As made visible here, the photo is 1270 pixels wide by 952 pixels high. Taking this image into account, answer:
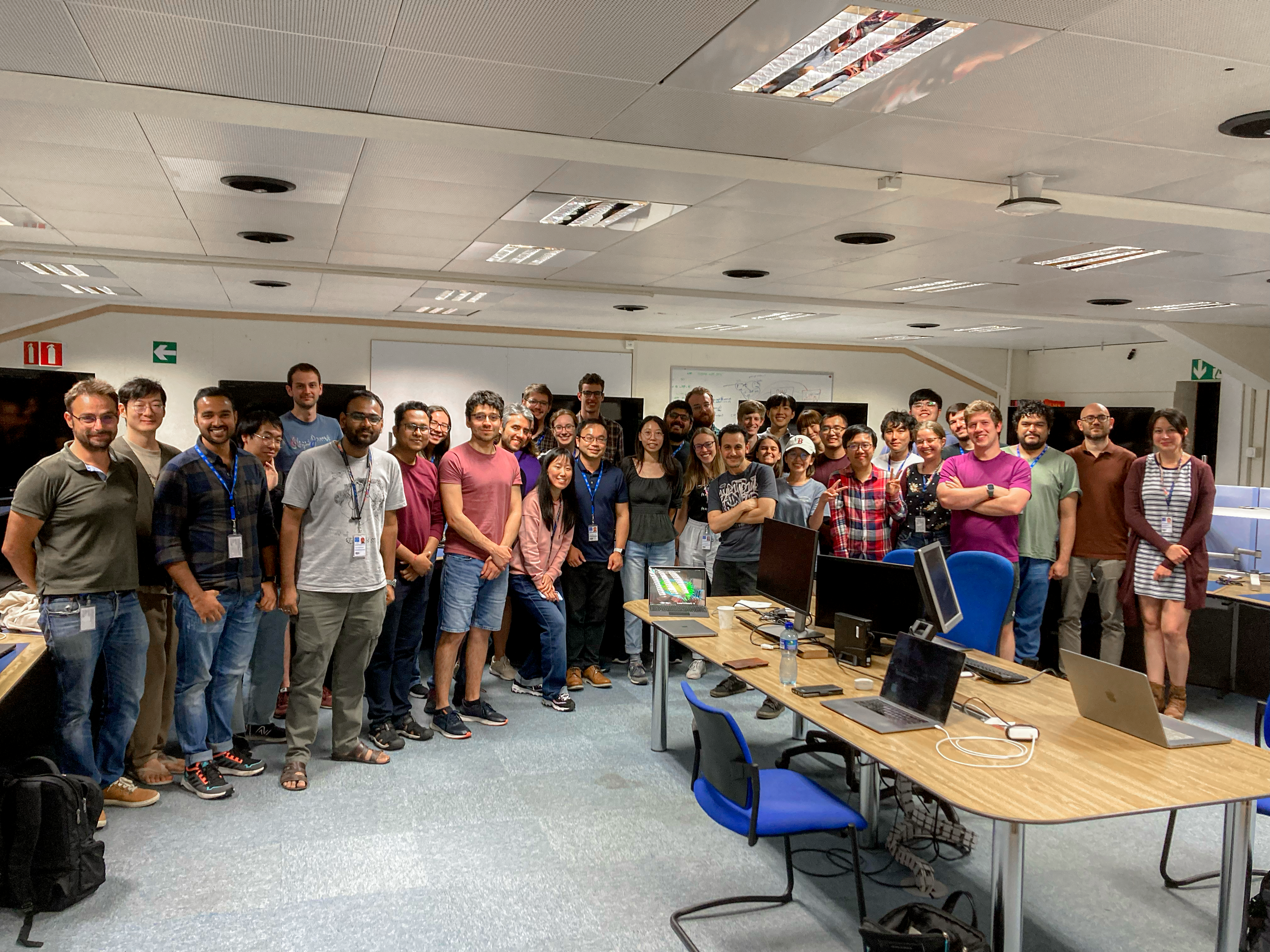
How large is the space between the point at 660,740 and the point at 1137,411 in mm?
9440

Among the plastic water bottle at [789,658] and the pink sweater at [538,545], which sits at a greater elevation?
the pink sweater at [538,545]

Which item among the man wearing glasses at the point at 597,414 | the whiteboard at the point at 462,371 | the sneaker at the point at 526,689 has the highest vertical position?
the whiteboard at the point at 462,371

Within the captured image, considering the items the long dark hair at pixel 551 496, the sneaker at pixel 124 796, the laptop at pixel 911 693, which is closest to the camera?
the laptop at pixel 911 693

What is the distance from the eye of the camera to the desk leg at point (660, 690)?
4.34m

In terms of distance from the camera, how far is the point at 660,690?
4426 mm

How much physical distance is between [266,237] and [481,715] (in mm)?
3374

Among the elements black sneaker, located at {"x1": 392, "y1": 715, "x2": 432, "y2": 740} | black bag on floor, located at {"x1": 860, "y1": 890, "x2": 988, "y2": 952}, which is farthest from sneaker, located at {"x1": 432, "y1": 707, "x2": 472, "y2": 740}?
black bag on floor, located at {"x1": 860, "y1": 890, "x2": 988, "y2": 952}

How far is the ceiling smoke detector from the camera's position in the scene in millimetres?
4082

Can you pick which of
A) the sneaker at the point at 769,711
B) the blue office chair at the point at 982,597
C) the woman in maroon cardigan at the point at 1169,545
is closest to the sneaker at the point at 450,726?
the sneaker at the point at 769,711

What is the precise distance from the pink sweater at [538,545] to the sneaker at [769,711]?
139 centimetres

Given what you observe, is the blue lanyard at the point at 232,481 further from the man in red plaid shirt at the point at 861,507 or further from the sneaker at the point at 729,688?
the man in red plaid shirt at the point at 861,507

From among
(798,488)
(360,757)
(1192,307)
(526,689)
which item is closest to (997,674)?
(798,488)

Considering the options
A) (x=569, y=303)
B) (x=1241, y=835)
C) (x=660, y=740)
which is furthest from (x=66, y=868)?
(x=569, y=303)

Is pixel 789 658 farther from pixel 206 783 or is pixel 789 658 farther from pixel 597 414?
pixel 597 414
